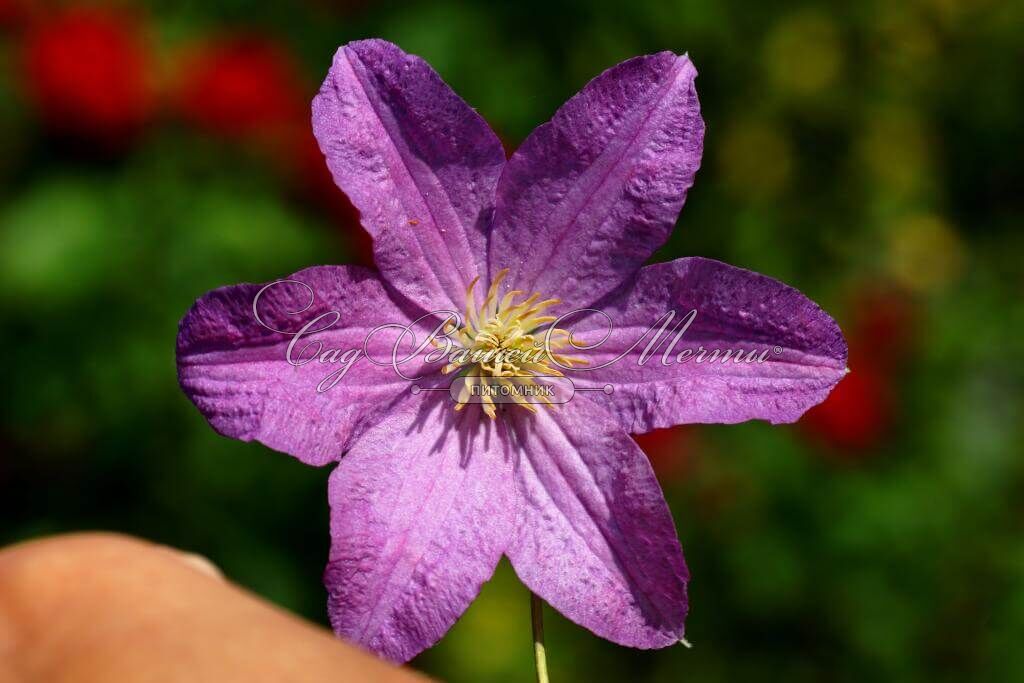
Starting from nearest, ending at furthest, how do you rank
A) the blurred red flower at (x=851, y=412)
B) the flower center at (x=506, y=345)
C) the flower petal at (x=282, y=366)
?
the flower petal at (x=282, y=366) → the flower center at (x=506, y=345) → the blurred red flower at (x=851, y=412)

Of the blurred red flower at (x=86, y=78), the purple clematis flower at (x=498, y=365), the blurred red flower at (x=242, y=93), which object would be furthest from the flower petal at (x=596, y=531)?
the blurred red flower at (x=86, y=78)

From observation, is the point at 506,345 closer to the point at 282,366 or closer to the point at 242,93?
the point at 282,366

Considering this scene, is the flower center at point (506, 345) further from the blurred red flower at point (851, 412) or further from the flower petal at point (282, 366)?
the blurred red flower at point (851, 412)

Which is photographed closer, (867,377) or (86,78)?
(86,78)

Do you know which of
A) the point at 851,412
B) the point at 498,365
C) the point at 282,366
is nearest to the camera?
the point at 282,366

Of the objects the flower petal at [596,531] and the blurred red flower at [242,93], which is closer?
the flower petal at [596,531]

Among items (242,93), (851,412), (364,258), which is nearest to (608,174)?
(364,258)
